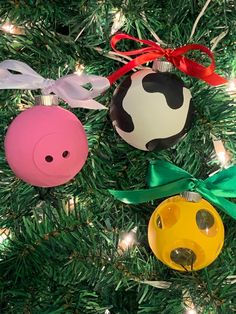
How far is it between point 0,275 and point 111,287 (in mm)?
182

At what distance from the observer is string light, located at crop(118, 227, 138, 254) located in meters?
0.79

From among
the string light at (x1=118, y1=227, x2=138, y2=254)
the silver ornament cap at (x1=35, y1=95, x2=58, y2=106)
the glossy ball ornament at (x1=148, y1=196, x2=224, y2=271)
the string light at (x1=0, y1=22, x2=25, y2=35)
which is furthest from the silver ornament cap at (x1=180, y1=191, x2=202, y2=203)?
the string light at (x1=0, y1=22, x2=25, y2=35)

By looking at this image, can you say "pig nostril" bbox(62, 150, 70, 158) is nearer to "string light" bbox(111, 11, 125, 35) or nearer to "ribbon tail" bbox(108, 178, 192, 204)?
"ribbon tail" bbox(108, 178, 192, 204)

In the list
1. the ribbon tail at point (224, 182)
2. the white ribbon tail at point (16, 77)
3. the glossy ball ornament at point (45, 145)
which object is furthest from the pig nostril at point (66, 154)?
the ribbon tail at point (224, 182)

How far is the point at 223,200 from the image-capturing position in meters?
0.74

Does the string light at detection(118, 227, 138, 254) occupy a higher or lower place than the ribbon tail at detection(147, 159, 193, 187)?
lower

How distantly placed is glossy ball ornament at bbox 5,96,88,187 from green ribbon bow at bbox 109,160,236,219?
108mm

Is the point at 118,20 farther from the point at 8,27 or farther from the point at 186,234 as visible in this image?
the point at 186,234

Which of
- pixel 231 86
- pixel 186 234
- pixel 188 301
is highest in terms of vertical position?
pixel 231 86

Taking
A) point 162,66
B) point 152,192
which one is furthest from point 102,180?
point 162,66

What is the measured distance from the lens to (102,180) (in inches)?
31.1

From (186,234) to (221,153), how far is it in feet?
0.50

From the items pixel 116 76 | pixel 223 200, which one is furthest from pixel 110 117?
pixel 223 200

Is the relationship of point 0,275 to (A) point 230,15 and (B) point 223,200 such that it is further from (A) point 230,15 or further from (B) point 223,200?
(A) point 230,15
